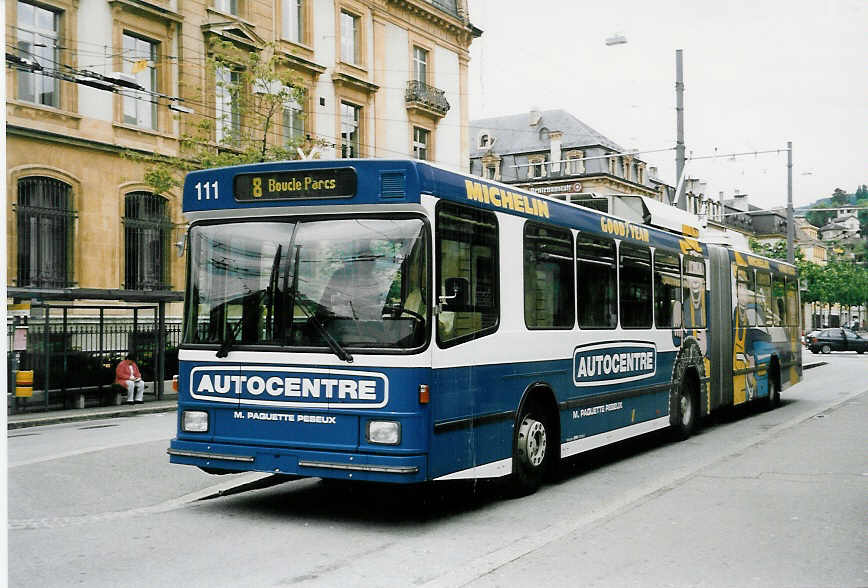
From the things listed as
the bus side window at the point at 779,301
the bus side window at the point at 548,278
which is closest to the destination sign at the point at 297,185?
the bus side window at the point at 548,278

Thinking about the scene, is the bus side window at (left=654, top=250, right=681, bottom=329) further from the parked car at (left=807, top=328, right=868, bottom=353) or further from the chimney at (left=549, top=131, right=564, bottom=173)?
the chimney at (left=549, top=131, right=564, bottom=173)

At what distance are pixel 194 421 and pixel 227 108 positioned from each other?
23.3 meters

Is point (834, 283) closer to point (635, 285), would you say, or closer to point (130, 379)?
point (130, 379)

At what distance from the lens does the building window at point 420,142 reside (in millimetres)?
38875

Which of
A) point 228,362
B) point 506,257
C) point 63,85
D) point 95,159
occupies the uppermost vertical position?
point 63,85

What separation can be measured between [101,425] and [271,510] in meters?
11.0

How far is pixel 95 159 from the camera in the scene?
26.2 m

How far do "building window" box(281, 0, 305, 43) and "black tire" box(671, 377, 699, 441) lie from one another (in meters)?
22.2

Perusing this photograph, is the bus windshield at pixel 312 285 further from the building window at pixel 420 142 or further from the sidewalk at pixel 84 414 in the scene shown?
the building window at pixel 420 142

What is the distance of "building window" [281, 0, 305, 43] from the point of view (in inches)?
1282

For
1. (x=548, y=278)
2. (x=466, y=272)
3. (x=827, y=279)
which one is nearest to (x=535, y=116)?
(x=827, y=279)

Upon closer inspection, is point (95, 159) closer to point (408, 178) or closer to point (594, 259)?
point (594, 259)

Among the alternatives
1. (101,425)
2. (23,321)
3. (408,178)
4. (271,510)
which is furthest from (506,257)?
(23,321)

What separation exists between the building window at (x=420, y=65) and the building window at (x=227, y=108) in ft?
33.6
